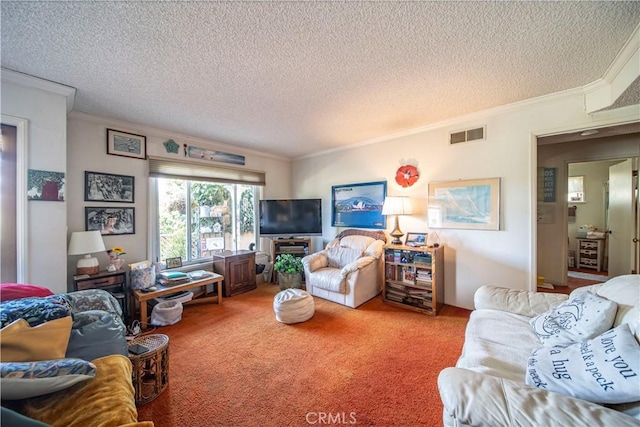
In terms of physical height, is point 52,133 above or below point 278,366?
above

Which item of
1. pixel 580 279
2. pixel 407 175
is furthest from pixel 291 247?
pixel 580 279

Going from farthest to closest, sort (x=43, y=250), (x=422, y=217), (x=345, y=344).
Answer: (x=422, y=217), (x=345, y=344), (x=43, y=250)

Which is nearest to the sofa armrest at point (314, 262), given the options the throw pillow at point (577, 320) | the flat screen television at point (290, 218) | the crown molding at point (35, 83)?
the flat screen television at point (290, 218)

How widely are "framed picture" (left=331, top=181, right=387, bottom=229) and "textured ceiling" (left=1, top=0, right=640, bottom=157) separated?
1385 millimetres

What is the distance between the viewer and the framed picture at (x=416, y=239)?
10.4 ft

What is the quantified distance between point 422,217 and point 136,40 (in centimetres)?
343

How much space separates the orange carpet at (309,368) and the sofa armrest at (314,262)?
2.23 feet

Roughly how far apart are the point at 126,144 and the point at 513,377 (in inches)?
168

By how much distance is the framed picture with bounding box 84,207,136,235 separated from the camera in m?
2.81

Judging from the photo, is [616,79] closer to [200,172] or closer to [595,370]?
[595,370]

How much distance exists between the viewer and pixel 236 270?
379 cm

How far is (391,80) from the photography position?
211 centimetres

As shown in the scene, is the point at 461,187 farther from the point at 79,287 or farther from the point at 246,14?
the point at 79,287

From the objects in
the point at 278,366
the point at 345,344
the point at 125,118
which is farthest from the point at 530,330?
the point at 125,118
